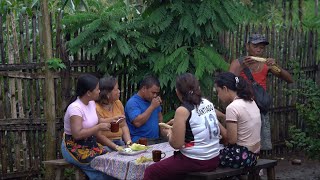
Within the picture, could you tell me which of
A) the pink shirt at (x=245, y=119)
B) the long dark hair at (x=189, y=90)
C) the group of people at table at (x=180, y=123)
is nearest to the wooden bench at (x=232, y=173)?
the group of people at table at (x=180, y=123)

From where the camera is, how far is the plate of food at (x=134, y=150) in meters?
6.25

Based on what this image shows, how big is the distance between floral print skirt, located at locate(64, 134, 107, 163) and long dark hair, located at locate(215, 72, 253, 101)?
1498mm

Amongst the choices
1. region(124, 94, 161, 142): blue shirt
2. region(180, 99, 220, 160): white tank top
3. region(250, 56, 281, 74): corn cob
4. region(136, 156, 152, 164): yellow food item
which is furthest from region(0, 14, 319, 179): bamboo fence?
region(180, 99, 220, 160): white tank top

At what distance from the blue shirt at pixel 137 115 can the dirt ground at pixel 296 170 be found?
6.89 feet

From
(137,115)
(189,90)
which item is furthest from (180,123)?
(137,115)

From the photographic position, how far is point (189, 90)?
5.71 m

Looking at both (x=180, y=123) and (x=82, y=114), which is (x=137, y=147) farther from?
(x=180, y=123)

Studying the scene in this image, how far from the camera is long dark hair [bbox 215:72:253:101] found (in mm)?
6133

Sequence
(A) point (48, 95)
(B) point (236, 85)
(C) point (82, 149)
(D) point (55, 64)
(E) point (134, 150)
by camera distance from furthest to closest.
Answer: (D) point (55, 64) < (A) point (48, 95) < (C) point (82, 149) < (E) point (134, 150) < (B) point (236, 85)

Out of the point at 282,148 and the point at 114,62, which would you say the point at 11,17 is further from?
the point at 282,148

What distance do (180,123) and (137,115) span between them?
1791 mm

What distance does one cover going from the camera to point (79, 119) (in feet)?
20.8

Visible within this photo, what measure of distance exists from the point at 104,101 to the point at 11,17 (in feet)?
5.72

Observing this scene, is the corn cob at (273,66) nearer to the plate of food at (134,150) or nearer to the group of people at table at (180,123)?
the group of people at table at (180,123)
